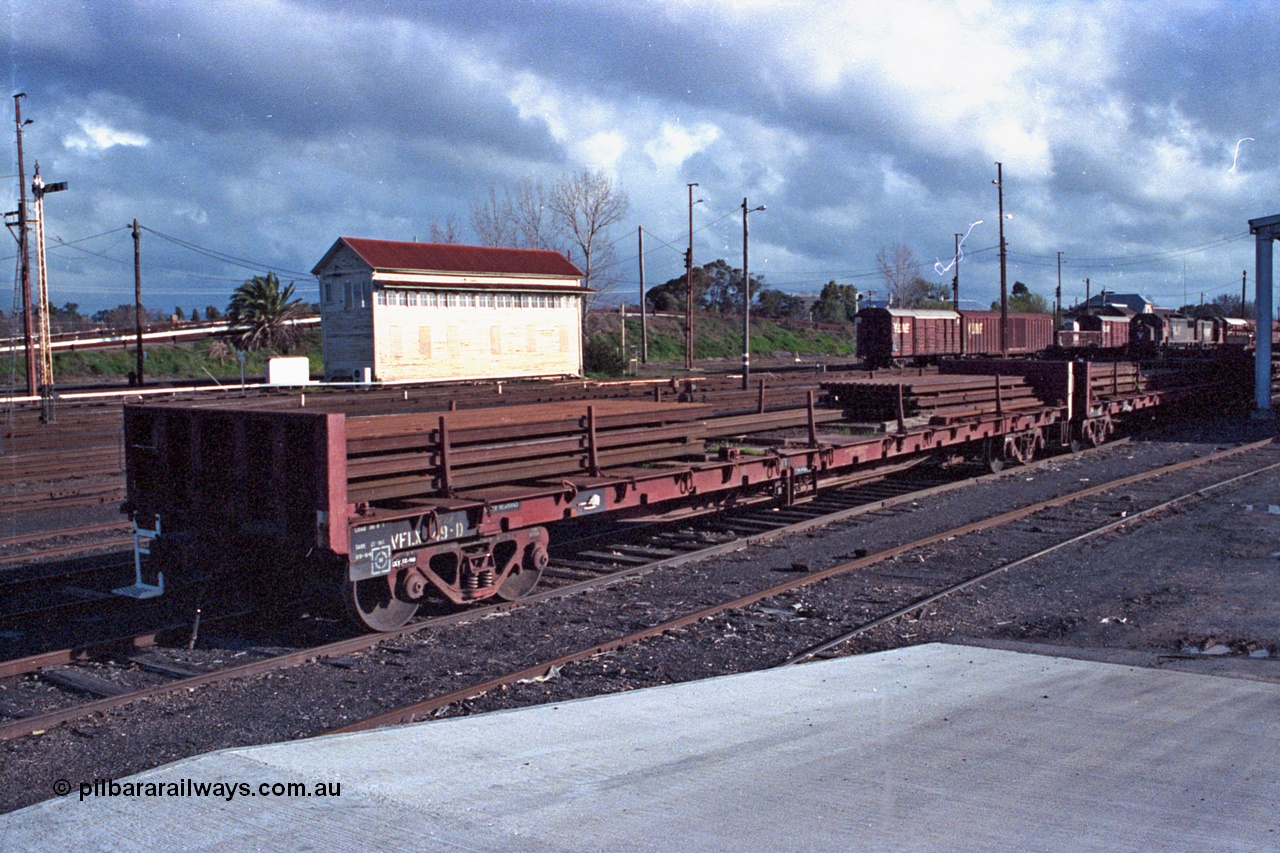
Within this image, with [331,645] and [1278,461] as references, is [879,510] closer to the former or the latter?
[331,645]

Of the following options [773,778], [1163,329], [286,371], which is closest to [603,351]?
[286,371]

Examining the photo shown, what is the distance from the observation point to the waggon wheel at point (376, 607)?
777cm

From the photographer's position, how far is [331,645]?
7586mm

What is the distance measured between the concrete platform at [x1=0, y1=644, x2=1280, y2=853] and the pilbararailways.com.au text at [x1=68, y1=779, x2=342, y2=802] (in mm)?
34

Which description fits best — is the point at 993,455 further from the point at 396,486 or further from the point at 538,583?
the point at 396,486

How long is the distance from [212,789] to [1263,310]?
29.7 metres

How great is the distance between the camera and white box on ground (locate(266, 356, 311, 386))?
33.3 meters

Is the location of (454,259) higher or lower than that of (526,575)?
higher

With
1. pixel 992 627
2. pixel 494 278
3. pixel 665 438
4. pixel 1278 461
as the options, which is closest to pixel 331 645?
pixel 665 438

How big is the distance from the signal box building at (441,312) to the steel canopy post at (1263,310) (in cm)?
2338

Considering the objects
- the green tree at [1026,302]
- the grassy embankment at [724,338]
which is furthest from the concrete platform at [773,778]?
the green tree at [1026,302]

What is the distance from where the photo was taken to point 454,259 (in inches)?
1556

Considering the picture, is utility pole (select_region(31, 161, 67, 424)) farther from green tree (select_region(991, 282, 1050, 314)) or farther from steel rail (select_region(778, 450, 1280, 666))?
green tree (select_region(991, 282, 1050, 314))

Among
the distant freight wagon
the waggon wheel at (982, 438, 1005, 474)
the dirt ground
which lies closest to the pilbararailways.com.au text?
the dirt ground
